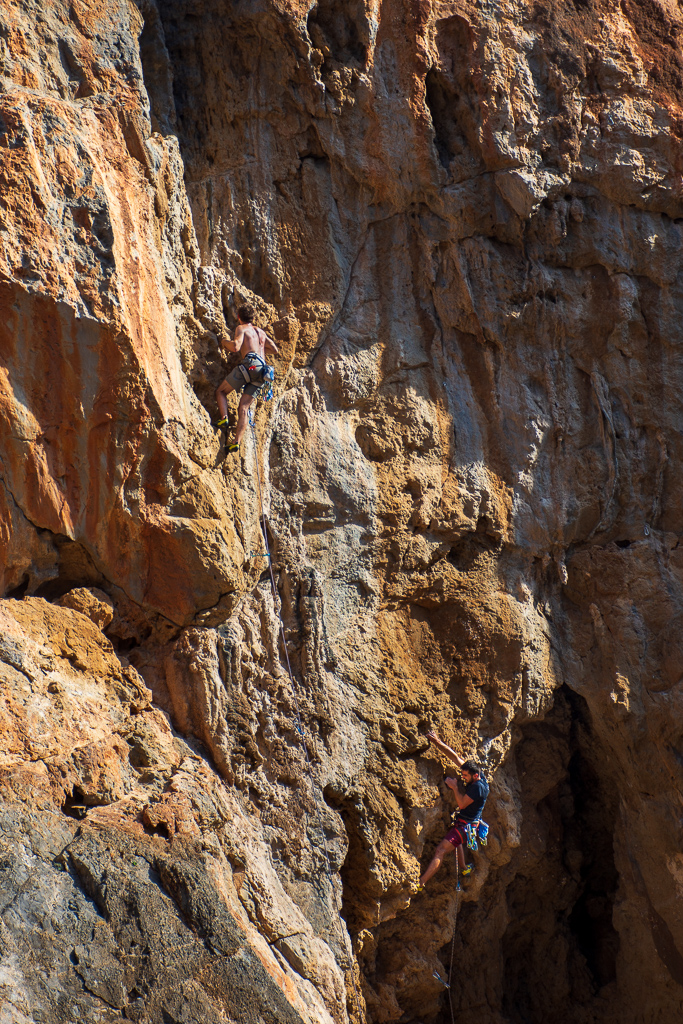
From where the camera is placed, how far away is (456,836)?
737cm

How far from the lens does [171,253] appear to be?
624 centimetres

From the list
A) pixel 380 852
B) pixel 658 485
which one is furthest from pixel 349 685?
pixel 658 485

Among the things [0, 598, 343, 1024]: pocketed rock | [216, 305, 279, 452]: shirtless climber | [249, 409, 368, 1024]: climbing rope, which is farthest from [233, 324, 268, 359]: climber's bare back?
[0, 598, 343, 1024]: pocketed rock

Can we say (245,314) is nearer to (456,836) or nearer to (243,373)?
(243,373)

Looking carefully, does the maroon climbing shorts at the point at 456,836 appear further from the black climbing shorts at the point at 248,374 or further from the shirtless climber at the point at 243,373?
the black climbing shorts at the point at 248,374

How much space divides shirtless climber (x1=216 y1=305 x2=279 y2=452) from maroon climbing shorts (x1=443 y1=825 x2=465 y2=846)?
12.5 feet

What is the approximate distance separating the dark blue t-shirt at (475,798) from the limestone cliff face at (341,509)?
32 cm

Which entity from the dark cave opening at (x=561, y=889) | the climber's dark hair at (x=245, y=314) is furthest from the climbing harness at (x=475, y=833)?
the climber's dark hair at (x=245, y=314)

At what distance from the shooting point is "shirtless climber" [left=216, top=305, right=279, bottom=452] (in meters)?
6.29

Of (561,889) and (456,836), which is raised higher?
(456,836)

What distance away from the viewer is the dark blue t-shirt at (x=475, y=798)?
7.25 meters

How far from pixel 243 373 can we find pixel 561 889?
6513 millimetres

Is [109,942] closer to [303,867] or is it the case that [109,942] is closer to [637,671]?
[303,867]

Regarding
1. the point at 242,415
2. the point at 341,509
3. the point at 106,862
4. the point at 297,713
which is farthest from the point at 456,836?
the point at 242,415
